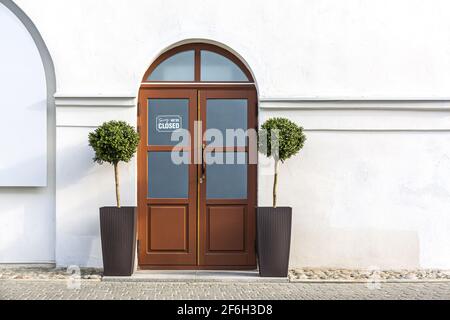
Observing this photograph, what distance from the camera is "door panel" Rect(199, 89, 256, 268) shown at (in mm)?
8234

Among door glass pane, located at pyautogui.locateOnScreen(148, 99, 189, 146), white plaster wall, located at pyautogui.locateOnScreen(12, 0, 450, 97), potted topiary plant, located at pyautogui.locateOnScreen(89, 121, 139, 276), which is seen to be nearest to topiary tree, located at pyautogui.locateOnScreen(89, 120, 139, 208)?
potted topiary plant, located at pyautogui.locateOnScreen(89, 121, 139, 276)

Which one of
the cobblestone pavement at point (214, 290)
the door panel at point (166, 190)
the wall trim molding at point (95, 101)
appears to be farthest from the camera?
the door panel at point (166, 190)

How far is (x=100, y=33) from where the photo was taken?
318 inches

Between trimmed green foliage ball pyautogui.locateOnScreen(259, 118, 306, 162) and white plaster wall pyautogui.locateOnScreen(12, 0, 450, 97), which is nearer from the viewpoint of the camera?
→ trimmed green foliage ball pyautogui.locateOnScreen(259, 118, 306, 162)

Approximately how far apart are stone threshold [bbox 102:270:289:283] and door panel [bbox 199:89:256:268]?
0.27m

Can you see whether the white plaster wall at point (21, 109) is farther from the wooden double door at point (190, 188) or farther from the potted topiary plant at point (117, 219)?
the wooden double door at point (190, 188)

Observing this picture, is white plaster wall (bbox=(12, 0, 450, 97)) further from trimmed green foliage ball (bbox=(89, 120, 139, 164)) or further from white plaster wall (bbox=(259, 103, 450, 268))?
trimmed green foliage ball (bbox=(89, 120, 139, 164))

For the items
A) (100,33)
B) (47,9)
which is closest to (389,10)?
(100,33)

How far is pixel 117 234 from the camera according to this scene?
762 cm

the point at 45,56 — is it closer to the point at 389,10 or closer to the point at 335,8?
the point at 335,8

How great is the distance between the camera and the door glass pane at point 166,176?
825 centimetres

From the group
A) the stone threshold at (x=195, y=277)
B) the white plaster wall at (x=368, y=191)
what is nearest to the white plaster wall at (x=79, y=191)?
the stone threshold at (x=195, y=277)

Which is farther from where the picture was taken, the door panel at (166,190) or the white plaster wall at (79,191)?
the door panel at (166,190)

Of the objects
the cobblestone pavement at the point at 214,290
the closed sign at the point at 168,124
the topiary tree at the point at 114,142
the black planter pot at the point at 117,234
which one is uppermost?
the closed sign at the point at 168,124
